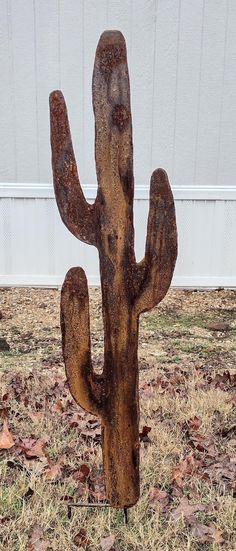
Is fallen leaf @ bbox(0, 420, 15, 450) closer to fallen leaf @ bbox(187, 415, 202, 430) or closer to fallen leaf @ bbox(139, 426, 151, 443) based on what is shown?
fallen leaf @ bbox(139, 426, 151, 443)

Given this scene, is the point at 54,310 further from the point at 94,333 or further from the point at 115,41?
the point at 115,41

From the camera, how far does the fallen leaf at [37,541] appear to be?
1.91 metres

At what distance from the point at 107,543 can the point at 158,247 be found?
1097 mm

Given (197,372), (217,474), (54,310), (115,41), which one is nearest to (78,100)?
(54,310)

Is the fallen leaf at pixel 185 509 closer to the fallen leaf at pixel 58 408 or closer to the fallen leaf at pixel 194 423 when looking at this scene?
the fallen leaf at pixel 194 423

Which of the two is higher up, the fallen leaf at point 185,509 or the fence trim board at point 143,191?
the fence trim board at point 143,191

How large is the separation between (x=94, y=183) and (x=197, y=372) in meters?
2.33

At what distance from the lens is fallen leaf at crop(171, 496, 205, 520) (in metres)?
2.08

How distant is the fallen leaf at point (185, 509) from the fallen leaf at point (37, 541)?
505mm

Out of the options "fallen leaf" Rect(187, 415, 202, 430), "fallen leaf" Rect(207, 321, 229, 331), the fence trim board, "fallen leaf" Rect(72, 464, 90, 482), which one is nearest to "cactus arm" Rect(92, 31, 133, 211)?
"fallen leaf" Rect(72, 464, 90, 482)

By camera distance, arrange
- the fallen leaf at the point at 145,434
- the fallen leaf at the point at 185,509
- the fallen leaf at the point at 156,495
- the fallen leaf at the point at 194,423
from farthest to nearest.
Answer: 1. the fallen leaf at the point at 194,423
2. the fallen leaf at the point at 145,434
3. the fallen leaf at the point at 156,495
4. the fallen leaf at the point at 185,509

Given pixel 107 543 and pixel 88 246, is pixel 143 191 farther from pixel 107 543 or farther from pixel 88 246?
pixel 107 543

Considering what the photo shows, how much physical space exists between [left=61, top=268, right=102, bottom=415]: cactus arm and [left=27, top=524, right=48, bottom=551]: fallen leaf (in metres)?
0.53

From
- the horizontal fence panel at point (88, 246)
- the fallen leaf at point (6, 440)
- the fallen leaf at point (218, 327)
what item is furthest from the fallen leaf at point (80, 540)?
the horizontal fence panel at point (88, 246)
